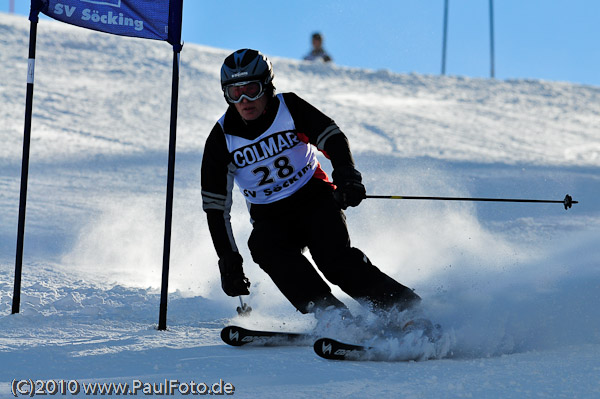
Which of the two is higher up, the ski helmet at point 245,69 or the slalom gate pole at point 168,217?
the ski helmet at point 245,69

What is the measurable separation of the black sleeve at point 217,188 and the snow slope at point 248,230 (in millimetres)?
518

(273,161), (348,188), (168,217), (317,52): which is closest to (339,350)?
(348,188)

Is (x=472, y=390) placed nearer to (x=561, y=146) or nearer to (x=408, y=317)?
(x=408, y=317)

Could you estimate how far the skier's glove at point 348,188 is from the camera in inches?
137

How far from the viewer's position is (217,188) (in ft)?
12.5

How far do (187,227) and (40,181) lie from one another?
2.71 meters

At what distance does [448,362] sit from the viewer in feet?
10.0

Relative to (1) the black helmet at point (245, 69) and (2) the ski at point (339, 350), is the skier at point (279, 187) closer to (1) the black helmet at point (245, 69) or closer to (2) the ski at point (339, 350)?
(1) the black helmet at point (245, 69)

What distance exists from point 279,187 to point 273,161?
5.4 inches

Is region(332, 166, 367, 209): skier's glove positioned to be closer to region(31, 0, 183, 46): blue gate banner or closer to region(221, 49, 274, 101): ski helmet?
region(221, 49, 274, 101): ski helmet

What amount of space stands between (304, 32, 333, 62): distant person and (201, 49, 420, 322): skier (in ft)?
41.2

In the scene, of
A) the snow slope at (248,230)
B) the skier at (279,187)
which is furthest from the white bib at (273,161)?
the snow slope at (248,230)

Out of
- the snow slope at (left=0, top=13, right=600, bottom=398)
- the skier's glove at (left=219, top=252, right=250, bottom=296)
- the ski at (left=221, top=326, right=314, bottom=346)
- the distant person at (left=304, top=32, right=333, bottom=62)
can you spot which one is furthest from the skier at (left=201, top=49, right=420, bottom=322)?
the distant person at (left=304, top=32, right=333, bottom=62)

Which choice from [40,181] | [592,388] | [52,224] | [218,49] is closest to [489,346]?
[592,388]
